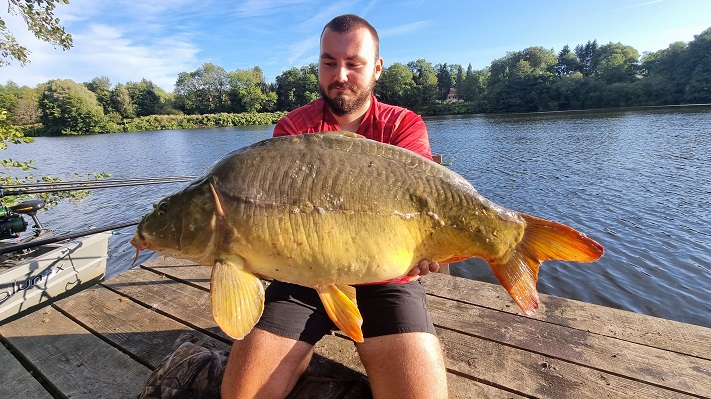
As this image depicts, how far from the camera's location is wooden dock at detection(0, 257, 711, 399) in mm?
2328

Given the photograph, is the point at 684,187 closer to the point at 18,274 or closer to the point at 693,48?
the point at 18,274

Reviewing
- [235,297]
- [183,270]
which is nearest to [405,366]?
[235,297]

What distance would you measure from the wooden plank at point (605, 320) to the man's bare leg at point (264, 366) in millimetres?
1597

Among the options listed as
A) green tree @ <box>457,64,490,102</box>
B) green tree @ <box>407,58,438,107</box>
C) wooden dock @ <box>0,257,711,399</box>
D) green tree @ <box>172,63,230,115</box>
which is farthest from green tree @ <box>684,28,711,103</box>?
green tree @ <box>172,63,230,115</box>

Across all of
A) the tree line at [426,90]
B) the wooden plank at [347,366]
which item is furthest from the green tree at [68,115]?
the wooden plank at [347,366]

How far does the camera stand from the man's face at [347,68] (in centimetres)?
262

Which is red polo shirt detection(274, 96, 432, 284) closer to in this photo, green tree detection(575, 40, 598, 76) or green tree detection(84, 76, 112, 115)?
green tree detection(84, 76, 112, 115)

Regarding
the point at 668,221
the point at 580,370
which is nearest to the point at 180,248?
the point at 580,370

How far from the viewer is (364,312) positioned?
7.79 ft

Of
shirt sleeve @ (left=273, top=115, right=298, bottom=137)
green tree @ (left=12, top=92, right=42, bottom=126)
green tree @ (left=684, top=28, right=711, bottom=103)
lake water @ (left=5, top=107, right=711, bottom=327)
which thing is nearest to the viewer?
shirt sleeve @ (left=273, top=115, right=298, bottom=137)

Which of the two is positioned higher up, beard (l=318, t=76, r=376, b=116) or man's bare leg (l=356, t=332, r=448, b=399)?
beard (l=318, t=76, r=376, b=116)

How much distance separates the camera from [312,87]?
77062 mm

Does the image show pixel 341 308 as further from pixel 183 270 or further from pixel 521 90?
pixel 521 90

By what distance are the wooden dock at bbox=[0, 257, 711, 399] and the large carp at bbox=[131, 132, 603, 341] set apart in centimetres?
87
